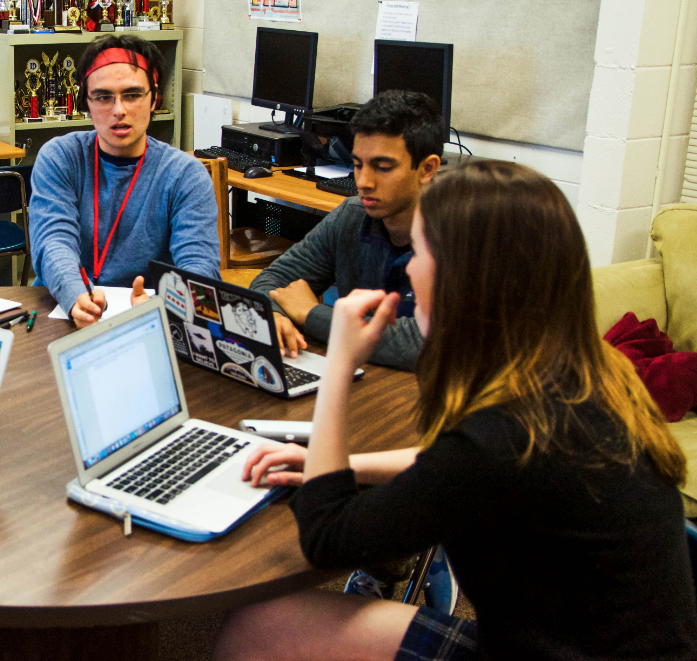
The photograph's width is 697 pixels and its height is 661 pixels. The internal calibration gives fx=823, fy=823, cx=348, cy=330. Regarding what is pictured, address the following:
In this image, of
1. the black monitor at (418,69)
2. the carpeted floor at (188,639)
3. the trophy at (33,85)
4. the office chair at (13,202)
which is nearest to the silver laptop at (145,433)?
the carpeted floor at (188,639)

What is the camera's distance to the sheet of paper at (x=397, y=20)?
3578 millimetres

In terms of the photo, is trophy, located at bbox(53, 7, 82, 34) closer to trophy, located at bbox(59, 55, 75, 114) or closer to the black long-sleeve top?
trophy, located at bbox(59, 55, 75, 114)

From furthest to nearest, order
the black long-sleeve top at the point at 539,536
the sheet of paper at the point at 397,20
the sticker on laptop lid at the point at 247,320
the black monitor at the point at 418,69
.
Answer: the sheet of paper at the point at 397,20 < the black monitor at the point at 418,69 < the sticker on laptop lid at the point at 247,320 < the black long-sleeve top at the point at 539,536

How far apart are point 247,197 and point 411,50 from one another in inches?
45.9

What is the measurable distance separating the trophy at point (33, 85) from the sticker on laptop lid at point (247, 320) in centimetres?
340

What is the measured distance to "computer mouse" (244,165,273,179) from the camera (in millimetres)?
3406

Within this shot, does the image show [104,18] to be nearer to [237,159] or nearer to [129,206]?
[237,159]

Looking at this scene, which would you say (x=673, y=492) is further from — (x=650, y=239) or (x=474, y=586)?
(x=650, y=239)

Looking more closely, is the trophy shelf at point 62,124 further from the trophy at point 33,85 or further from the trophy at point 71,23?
the trophy at point 71,23

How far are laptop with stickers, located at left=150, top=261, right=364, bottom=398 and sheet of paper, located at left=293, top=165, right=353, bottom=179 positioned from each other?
193 centimetres

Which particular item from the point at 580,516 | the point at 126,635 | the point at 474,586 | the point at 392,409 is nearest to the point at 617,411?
the point at 580,516

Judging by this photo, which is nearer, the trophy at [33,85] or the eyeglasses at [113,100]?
the eyeglasses at [113,100]

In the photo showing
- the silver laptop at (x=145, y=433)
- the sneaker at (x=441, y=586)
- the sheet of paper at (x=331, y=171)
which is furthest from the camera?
the sheet of paper at (x=331, y=171)

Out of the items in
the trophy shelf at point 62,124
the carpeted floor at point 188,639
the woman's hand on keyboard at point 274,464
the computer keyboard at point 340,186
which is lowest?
the carpeted floor at point 188,639
